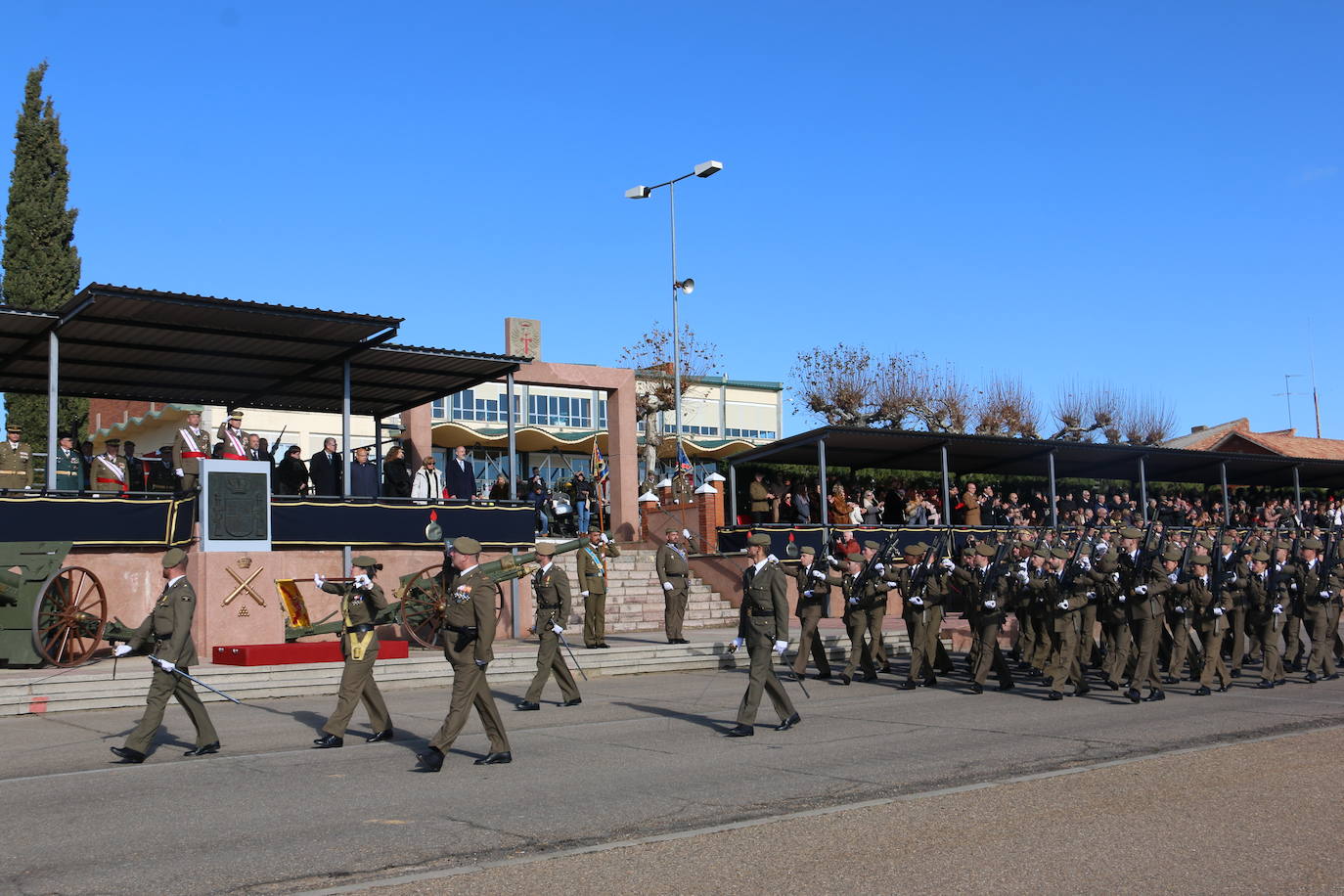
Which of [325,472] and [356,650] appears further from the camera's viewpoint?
[325,472]

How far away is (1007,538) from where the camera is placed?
16.7 m

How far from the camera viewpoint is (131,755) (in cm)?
1037

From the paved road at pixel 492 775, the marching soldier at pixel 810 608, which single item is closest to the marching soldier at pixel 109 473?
the paved road at pixel 492 775

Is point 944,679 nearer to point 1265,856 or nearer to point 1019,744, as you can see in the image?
point 1019,744

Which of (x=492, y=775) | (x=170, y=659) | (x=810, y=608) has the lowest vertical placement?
(x=492, y=775)

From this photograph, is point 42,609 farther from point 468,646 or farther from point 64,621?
point 468,646

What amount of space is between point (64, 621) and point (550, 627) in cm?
679

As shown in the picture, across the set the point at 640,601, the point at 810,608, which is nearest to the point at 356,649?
the point at 810,608

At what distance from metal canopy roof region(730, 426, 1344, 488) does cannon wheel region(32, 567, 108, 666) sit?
15348 millimetres

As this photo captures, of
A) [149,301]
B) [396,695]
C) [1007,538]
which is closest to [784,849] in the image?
[396,695]

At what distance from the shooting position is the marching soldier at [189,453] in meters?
17.9

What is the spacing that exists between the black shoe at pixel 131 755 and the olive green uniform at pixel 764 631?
5359mm

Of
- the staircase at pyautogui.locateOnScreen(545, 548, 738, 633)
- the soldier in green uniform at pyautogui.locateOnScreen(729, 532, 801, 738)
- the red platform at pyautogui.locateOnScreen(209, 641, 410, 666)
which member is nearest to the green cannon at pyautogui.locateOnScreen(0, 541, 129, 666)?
the red platform at pyautogui.locateOnScreen(209, 641, 410, 666)

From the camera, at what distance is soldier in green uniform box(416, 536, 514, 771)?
9867mm
